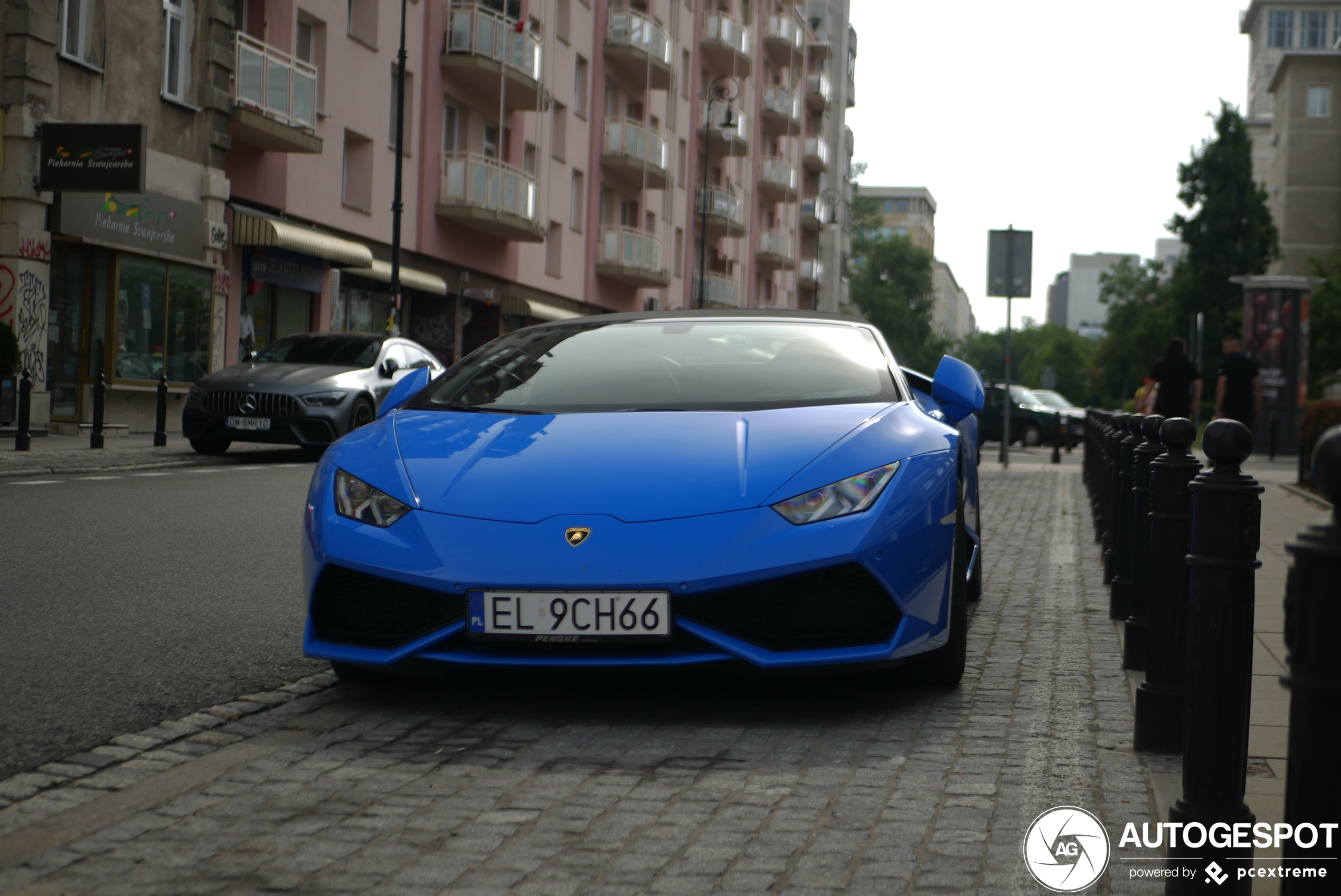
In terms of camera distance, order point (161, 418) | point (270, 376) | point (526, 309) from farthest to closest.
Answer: point (526, 309), point (161, 418), point (270, 376)

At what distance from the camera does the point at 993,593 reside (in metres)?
7.65

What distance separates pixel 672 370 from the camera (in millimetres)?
5488

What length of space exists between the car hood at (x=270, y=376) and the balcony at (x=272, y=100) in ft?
26.4

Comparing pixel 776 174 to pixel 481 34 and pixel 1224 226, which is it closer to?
pixel 1224 226

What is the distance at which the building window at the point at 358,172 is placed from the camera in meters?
29.2

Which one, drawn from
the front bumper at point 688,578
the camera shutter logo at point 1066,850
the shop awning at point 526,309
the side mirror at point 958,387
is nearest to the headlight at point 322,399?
the side mirror at point 958,387

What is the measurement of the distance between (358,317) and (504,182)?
16.1 ft

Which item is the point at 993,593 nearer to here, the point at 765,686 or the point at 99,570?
the point at 765,686

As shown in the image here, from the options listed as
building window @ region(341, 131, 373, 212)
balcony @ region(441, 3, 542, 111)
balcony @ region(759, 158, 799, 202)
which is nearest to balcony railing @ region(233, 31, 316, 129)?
building window @ region(341, 131, 373, 212)

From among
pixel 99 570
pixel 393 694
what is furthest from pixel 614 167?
pixel 393 694

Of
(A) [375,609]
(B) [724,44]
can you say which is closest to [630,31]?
(B) [724,44]

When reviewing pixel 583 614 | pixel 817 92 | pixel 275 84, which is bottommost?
pixel 583 614

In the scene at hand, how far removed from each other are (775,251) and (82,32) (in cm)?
4564

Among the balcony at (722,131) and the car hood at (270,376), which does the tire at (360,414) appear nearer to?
the car hood at (270,376)
